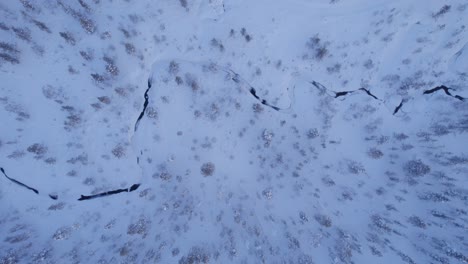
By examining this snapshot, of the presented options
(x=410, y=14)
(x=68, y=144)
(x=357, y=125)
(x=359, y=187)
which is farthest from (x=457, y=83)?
(x=68, y=144)

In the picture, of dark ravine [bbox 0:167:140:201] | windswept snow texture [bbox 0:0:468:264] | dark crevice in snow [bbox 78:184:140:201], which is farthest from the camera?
dark crevice in snow [bbox 78:184:140:201]

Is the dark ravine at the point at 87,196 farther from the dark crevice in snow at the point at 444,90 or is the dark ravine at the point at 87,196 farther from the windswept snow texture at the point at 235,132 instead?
the dark crevice in snow at the point at 444,90

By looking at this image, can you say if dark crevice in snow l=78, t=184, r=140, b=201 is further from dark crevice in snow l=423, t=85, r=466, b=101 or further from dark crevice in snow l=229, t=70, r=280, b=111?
dark crevice in snow l=423, t=85, r=466, b=101

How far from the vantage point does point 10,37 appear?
6.16 m

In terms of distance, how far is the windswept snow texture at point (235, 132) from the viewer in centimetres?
648

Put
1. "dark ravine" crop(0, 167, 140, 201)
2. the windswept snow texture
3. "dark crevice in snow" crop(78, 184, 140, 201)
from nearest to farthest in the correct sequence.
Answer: the windswept snow texture < "dark ravine" crop(0, 167, 140, 201) < "dark crevice in snow" crop(78, 184, 140, 201)

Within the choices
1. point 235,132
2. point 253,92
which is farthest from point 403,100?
point 235,132

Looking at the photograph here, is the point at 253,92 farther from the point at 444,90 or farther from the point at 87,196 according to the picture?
the point at 87,196

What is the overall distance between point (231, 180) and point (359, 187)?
3005 millimetres

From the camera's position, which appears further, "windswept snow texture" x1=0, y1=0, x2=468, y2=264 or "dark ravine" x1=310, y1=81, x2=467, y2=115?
"dark ravine" x1=310, y1=81, x2=467, y2=115

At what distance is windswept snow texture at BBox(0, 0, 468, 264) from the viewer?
6477 mm

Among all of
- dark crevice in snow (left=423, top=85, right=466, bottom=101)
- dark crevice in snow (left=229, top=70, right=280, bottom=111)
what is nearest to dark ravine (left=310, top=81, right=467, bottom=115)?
dark crevice in snow (left=423, top=85, right=466, bottom=101)

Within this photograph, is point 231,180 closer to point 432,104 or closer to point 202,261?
point 202,261

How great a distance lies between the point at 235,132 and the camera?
722 cm
